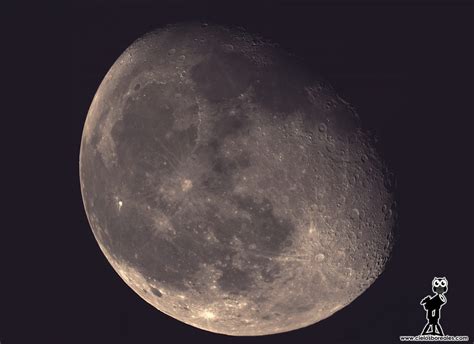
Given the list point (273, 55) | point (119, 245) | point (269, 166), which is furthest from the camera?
point (119, 245)

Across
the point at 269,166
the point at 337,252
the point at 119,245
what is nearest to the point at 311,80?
Answer: the point at 269,166

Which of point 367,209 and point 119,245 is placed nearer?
point 367,209

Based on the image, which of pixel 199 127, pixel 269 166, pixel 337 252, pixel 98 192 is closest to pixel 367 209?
pixel 337 252

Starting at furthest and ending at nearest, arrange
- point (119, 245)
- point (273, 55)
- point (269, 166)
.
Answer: point (119, 245) → point (273, 55) → point (269, 166)

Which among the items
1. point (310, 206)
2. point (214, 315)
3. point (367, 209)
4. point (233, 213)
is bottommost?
point (214, 315)

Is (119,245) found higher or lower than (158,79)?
lower

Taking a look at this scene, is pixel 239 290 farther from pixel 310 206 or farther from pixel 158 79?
pixel 158 79
